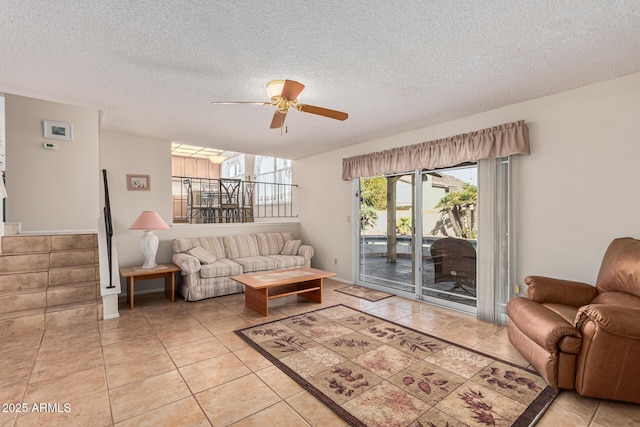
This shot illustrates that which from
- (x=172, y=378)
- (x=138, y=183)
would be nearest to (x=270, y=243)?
(x=138, y=183)

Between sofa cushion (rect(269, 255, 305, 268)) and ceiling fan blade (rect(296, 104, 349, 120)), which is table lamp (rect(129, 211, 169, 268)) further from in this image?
ceiling fan blade (rect(296, 104, 349, 120))

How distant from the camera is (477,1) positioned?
1715 mm

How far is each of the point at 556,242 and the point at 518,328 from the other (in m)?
1.13

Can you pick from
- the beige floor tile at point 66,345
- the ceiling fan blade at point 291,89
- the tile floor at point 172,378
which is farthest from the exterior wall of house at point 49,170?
the ceiling fan blade at point 291,89

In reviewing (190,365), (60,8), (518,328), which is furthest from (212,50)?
(518,328)

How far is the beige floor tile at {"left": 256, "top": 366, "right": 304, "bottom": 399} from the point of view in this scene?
83.7 inches

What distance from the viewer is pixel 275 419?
1839mm

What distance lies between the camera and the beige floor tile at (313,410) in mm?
1816

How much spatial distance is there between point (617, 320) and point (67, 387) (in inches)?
148

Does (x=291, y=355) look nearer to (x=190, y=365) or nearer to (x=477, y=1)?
(x=190, y=365)

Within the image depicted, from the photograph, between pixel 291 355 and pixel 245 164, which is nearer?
pixel 291 355

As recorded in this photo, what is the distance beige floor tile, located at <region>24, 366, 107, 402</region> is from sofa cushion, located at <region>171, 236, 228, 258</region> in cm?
251

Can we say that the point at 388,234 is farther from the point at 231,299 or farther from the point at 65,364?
the point at 65,364

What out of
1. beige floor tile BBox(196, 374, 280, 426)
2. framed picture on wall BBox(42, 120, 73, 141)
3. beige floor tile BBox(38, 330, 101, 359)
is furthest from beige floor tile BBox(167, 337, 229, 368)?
framed picture on wall BBox(42, 120, 73, 141)
